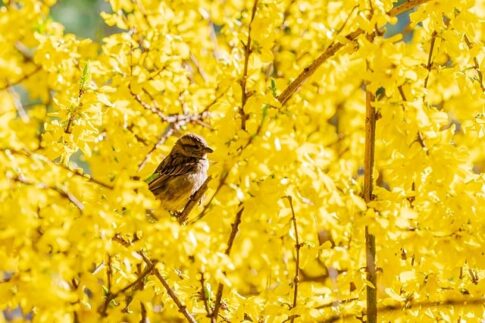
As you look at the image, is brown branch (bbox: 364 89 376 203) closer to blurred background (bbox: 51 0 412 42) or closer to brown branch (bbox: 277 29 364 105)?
brown branch (bbox: 277 29 364 105)

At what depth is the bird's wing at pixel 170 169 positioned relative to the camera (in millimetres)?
4637

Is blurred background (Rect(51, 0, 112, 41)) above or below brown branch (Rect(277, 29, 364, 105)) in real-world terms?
above

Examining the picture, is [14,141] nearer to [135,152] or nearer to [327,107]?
[135,152]

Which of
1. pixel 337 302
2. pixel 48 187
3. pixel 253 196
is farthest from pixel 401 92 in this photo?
pixel 48 187

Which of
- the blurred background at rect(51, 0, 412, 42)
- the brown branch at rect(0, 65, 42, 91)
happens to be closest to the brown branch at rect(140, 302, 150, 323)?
the brown branch at rect(0, 65, 42, 91)

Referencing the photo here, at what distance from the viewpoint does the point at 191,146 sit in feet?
15.5

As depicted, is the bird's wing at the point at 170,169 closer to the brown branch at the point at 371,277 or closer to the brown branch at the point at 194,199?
the brown branch at the point at 194,199

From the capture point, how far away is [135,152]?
3963 mm

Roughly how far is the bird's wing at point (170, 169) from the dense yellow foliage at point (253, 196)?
0.59 m

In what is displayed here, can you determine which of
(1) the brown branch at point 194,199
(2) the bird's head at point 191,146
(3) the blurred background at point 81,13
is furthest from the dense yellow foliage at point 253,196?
(3) the blurred background at point 81,13

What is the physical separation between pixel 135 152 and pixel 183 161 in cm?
86

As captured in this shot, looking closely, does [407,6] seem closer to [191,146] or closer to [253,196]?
[253,196]

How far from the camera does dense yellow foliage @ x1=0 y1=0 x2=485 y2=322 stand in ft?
7.38

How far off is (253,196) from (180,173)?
2.33 meters
